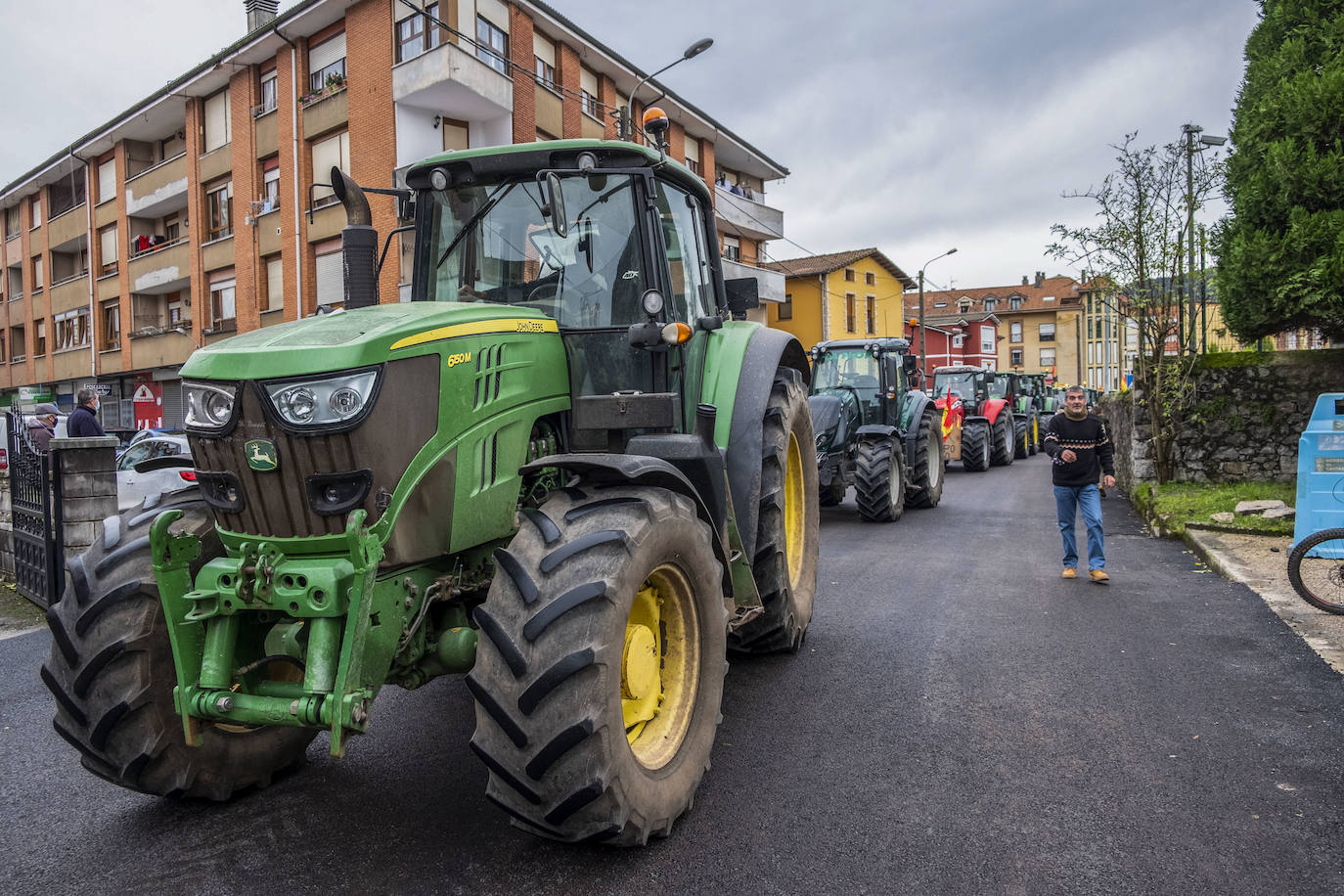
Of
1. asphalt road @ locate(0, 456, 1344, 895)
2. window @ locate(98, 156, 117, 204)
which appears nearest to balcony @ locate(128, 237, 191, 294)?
window @ locate(98, 156, 117, 204)

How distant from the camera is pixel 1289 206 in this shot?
401 inches

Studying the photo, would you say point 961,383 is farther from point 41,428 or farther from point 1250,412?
point 41,428

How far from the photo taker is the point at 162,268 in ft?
88.1

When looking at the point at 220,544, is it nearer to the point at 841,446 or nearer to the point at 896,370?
the point at 841,446

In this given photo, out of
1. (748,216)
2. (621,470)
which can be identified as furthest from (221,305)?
(621,470)

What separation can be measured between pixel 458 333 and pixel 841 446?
9234 mm

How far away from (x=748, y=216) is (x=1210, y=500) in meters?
24.6

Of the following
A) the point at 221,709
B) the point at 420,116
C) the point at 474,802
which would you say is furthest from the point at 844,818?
the point at 420,116

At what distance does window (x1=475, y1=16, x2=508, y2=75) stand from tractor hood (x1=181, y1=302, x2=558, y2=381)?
18.1 meters

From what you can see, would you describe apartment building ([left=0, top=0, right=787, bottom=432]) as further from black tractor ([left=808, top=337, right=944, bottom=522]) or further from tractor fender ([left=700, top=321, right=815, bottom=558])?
tractor fender ([left=700, top=321, right=815, bottom=558])

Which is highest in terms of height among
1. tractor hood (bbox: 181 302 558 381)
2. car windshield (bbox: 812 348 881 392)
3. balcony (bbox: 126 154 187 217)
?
balcony (bbox: 126 154 187 217)

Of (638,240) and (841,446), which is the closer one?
(638,240)

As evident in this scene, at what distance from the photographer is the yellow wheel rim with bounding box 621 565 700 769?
3117mm

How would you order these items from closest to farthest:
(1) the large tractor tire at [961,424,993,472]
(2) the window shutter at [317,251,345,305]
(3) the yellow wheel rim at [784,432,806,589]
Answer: (3) the yellow wheel rim at [784,432,806,589] < (1) the large tractor tire at [961,424,993,472] < (2) the window shutter at [317,251,345,305]
